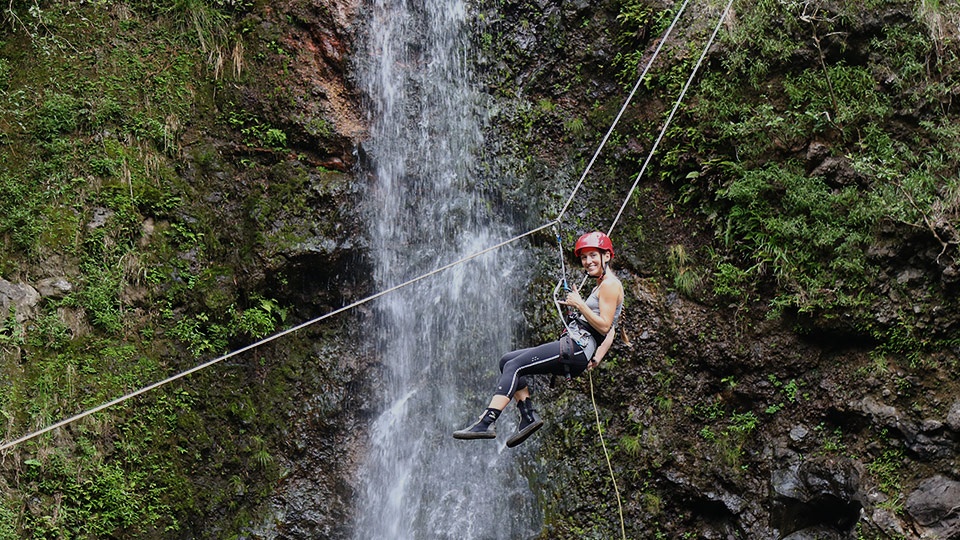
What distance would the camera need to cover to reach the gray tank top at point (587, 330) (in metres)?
4.84

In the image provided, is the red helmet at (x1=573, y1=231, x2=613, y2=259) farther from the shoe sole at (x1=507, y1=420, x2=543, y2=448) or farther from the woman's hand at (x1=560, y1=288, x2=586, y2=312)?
the shoe sole at (x1=507, y1=420, x2=543, y2=448)

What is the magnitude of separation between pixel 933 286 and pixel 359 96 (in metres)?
6.10

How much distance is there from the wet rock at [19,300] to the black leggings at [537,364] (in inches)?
166

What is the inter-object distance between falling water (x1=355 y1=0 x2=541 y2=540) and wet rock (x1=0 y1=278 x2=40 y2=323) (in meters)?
3.17

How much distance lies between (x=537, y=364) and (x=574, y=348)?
29 cm

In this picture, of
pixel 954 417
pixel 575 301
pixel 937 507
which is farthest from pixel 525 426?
pixel 954 417

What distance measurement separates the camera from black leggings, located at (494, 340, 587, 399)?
483 cm

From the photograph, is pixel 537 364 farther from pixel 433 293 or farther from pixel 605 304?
pixel 433 293

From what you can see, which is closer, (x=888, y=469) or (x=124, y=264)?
(x=888, y=469)

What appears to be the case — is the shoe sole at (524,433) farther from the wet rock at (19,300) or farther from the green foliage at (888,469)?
the wet rock at (19,300)

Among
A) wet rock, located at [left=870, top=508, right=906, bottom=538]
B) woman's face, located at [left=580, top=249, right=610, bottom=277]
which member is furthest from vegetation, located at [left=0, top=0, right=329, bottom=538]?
wet rock, located at [left=870, top=508, right=906, bottom=538]

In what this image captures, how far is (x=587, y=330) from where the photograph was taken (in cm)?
492

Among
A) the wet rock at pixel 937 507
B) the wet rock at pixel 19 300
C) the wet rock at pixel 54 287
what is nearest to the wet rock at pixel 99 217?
the wet rock at pixel 54 287

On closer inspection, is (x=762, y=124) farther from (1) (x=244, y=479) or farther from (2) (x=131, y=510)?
(2) (x=131, y=510)
